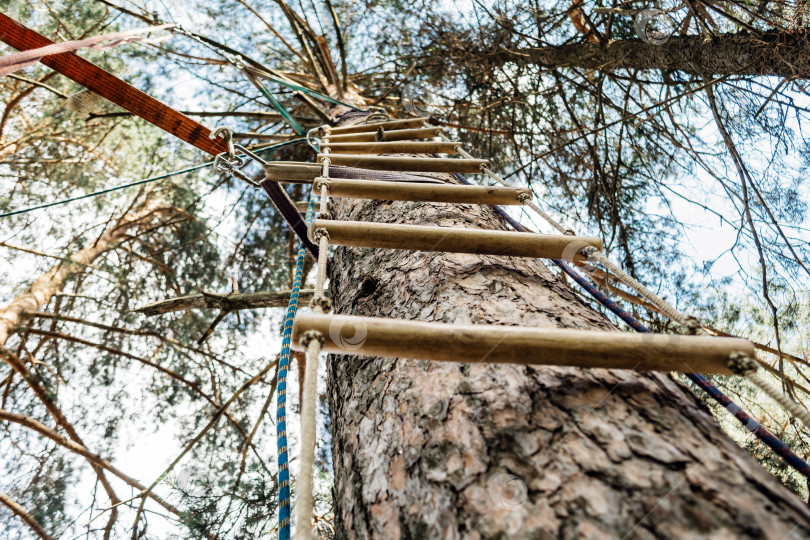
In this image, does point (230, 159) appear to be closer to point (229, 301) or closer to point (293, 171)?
point (293, 171)

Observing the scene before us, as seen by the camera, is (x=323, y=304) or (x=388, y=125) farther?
(x=388, y=125)

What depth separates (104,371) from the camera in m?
3.93

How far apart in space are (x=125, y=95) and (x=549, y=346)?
1.78 meters

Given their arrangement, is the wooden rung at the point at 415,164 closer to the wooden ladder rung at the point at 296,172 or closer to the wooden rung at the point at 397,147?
the wooden ladder rung at the point at 296,172

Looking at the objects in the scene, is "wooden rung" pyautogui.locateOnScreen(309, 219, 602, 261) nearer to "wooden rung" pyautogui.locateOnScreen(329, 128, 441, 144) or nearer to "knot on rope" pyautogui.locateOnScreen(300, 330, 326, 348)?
"knot on rope" pyautogui.locateOnScreen(300, 330, 326, 348)

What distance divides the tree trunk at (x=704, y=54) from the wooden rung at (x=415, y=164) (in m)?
1.40

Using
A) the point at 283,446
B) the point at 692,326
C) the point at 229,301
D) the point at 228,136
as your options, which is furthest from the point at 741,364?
the point at 229,301

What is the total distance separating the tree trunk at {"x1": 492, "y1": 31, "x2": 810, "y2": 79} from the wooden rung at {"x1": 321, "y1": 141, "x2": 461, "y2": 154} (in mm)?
1214

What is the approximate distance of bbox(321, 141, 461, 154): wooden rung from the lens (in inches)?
87.1

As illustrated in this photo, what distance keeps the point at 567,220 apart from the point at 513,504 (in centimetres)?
360

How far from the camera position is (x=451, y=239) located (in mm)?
1087

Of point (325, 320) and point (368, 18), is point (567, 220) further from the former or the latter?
point (325, 320)

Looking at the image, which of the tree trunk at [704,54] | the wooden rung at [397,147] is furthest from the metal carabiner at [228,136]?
the tree trunk at [704,54]

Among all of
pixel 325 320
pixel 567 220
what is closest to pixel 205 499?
pixel 325 320
